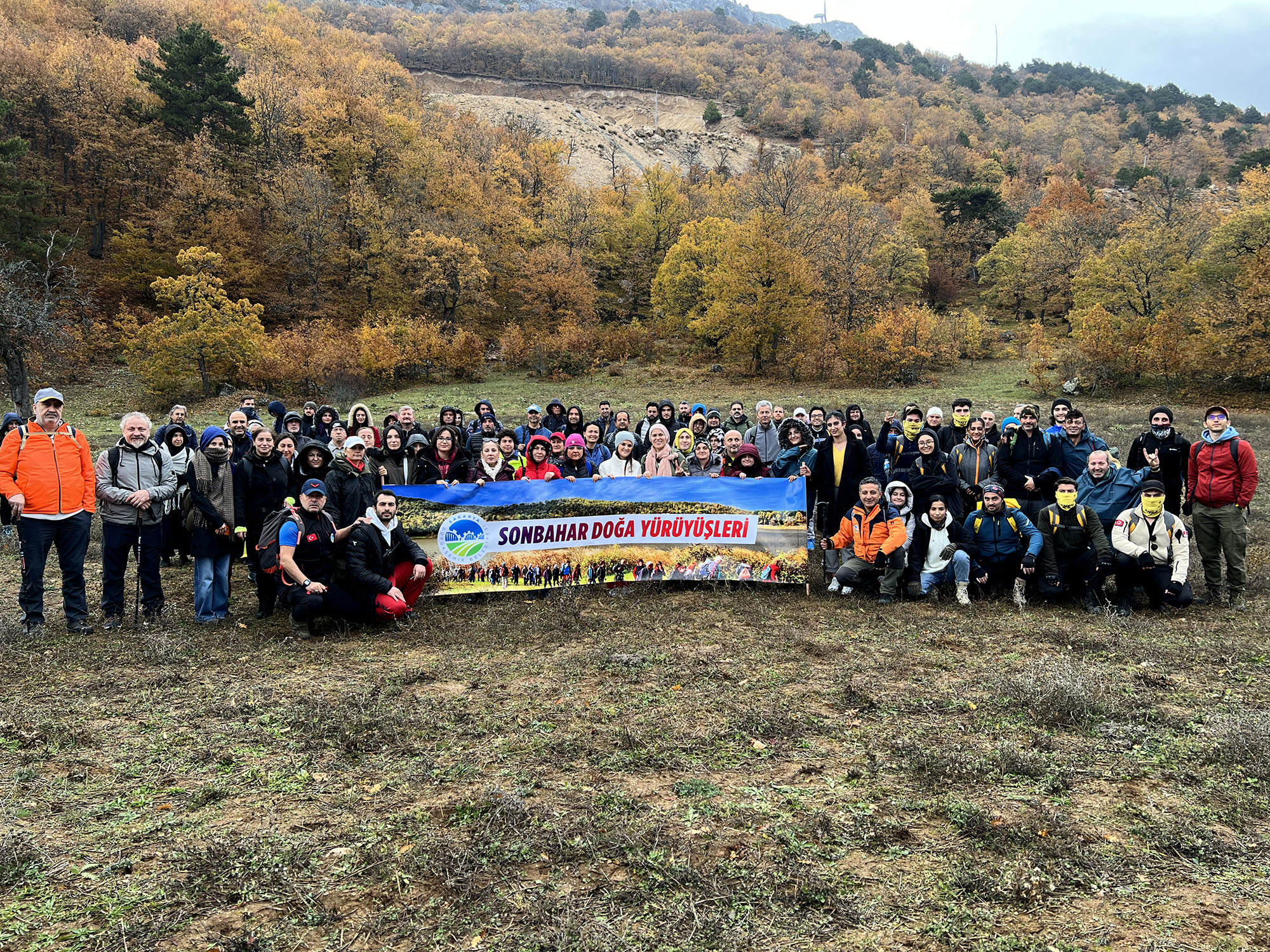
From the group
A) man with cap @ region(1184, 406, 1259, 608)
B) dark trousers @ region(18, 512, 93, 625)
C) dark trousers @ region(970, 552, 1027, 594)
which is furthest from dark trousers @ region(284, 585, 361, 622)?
man with cap @ region(1184, 406, 1259, 608)

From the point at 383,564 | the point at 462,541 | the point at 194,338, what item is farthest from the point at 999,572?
the point at 194,338

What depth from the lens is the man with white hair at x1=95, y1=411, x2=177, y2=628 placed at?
22.9 feet

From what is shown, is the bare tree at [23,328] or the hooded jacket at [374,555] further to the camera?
the bare tree at [23,328]

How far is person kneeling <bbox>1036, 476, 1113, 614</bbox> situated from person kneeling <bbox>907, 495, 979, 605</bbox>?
770 mm

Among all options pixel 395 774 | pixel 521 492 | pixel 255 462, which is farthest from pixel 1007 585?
pixel 255 462

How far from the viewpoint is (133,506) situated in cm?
697

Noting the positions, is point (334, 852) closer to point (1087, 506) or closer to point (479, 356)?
point (1087, 506)

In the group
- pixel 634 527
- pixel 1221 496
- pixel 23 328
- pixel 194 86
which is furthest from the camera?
pixel 194 86

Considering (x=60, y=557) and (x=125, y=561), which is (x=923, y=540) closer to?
(x=125, y=561)

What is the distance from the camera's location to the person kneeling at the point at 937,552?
8.04 metres

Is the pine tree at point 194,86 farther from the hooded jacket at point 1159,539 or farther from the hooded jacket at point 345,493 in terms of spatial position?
the hooded jacket at point 1159,539

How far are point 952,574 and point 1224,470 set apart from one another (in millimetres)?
3067

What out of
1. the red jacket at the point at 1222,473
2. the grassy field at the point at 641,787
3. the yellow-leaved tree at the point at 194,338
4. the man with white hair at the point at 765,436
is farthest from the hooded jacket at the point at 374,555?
the yellow-leaved tree at the point at 194,338

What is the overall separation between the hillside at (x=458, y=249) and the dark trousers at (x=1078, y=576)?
3151 cm
